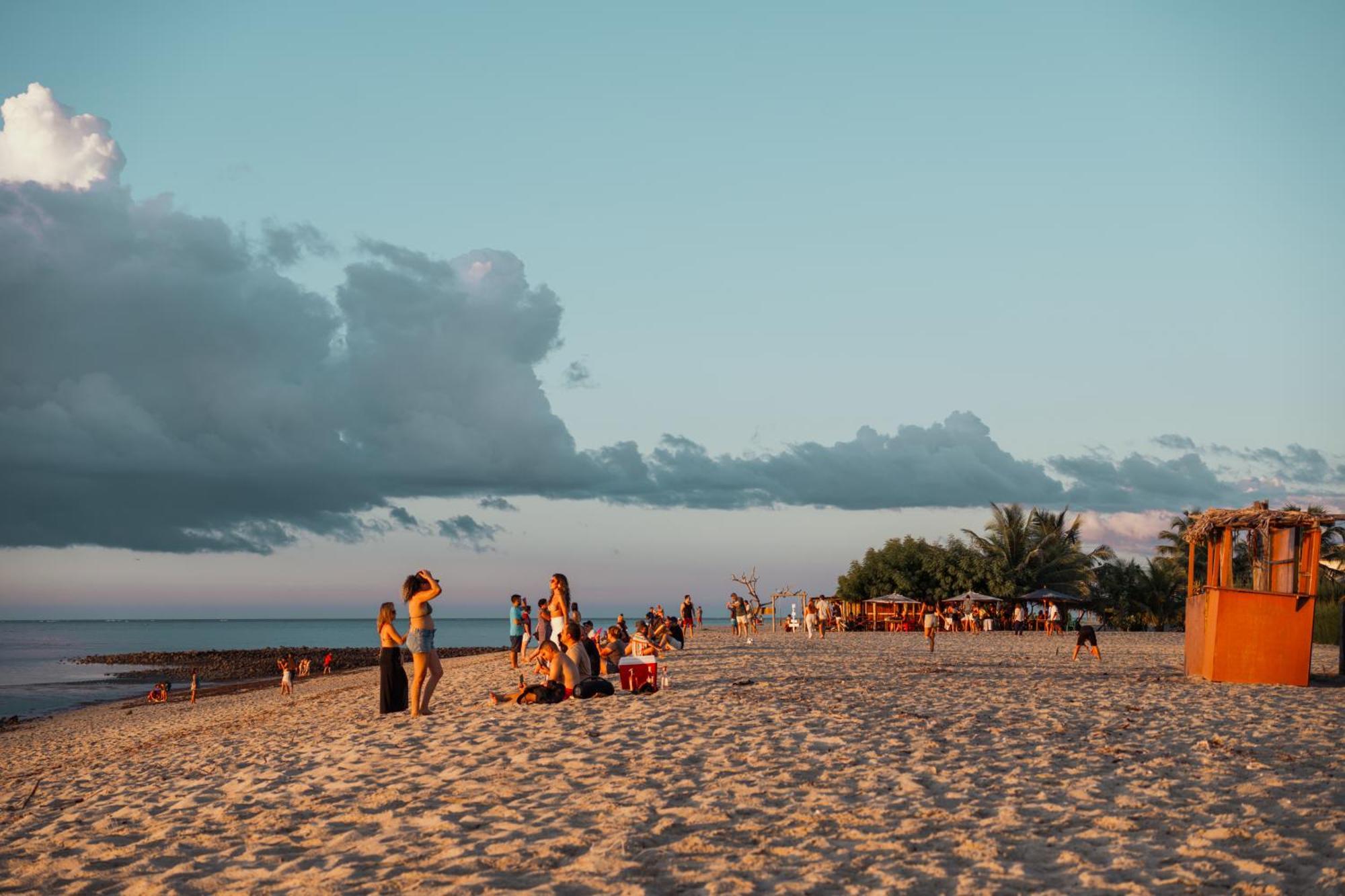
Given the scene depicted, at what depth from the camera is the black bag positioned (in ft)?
43.7

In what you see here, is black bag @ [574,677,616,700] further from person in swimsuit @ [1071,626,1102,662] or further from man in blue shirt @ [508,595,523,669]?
person in swimsuit @ [1071,626,1102,662]

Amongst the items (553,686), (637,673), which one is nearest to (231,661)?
(637,673)

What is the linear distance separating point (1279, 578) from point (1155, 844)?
12228mm

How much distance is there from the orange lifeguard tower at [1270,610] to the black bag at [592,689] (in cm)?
1034

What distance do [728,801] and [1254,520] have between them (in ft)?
43.3

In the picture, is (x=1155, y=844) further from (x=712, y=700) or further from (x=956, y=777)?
(x=712, y=700)

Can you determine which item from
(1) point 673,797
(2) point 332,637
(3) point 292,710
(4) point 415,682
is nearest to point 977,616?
(3) point 292,710

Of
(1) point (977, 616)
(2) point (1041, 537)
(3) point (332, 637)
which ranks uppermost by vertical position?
(2) point (1041, 537)

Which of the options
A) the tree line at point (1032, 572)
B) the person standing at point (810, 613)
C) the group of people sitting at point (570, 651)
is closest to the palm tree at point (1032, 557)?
the tree line at point (1032, 572)

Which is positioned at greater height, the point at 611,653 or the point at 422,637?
the point at 422,637

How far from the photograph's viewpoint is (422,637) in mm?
12391

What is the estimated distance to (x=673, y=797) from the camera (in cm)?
801

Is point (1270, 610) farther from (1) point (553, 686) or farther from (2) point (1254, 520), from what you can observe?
(1) point (553, 686)

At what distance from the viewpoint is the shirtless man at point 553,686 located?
42.1 feet
